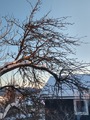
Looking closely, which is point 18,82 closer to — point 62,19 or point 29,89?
point 29,89

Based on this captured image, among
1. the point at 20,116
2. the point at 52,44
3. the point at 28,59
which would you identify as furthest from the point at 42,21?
the point at 20,116

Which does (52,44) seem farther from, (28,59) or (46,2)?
(46,2)

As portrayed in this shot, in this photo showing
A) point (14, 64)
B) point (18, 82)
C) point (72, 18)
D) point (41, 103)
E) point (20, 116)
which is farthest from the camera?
point (20, 116)

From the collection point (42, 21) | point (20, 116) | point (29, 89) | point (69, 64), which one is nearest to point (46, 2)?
point (42, 21)

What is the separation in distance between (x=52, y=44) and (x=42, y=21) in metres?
0.74

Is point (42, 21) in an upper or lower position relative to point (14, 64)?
upper

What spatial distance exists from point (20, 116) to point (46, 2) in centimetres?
444

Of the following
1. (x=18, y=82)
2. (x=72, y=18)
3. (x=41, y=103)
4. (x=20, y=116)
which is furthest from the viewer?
(x=20, y=116)

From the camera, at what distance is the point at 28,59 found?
6.66 m

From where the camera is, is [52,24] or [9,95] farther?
[9,95]

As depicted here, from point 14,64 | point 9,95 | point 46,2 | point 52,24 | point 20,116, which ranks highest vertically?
point 46,2

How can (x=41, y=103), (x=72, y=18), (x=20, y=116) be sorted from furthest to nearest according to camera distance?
(x=20, y=116) < (x=41, y=103) < (x=72, y=18)

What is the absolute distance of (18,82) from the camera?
811cm

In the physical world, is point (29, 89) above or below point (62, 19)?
below
